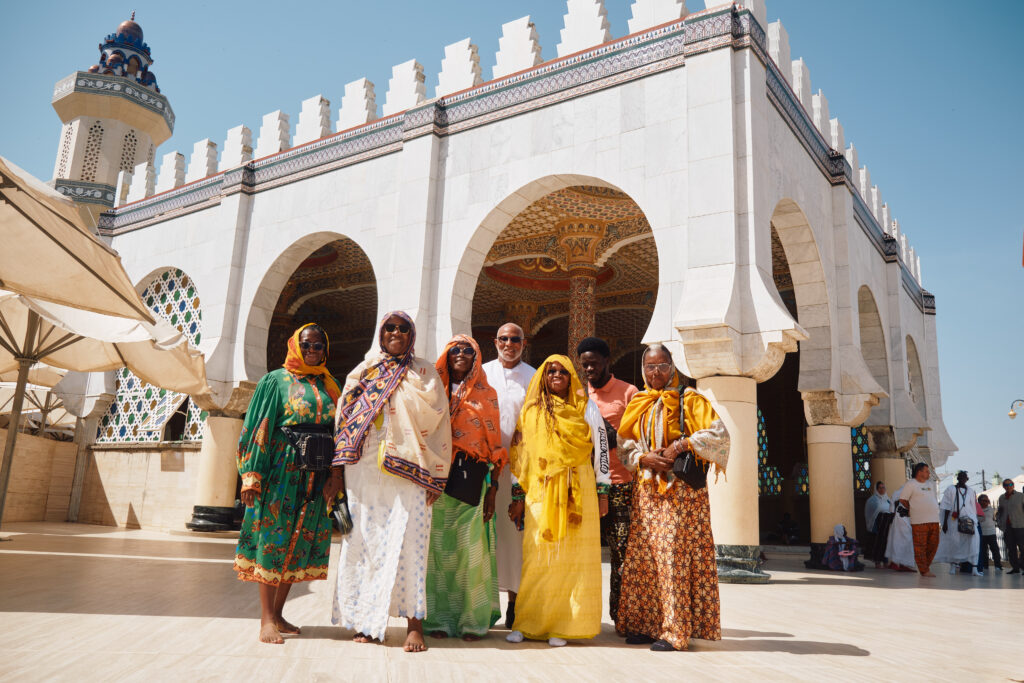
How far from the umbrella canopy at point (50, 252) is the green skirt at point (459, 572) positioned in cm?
257

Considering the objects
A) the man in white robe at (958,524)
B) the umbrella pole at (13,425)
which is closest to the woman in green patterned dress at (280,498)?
the umbrella pole at (13,425)

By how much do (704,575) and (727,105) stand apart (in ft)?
13.4

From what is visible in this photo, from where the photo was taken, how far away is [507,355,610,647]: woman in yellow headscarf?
285 centimetres

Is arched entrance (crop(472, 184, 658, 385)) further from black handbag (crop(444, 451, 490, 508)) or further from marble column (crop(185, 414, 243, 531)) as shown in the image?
black handbag (crop(444, 451, 490, 508))

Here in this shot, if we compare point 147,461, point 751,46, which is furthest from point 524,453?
point 147,461

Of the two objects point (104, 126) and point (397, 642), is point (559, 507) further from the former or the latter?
point (104, 126)

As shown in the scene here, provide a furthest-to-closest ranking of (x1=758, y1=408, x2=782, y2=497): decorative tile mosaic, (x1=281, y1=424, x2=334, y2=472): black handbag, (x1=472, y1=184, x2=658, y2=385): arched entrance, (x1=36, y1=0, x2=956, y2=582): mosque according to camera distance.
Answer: (x1=758, y1=408, x2=782, y2=497): decorative tile mosaic
(x1=472, y1=184, x2=658, y2=385): arched entrance
(x1=36, y1=0, x2=956, y2=582): mosque
(x1=281, y1=424, x2=334, y2=472): black handbag

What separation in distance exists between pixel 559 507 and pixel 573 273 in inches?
257

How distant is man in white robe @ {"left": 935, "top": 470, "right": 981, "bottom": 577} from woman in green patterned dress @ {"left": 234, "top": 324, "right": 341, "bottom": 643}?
7.28 m

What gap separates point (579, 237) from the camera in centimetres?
895

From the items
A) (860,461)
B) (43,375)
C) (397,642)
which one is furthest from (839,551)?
(43,375)

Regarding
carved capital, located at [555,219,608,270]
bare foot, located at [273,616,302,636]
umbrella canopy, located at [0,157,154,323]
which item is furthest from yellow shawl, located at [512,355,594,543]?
carved capital, located at [555,219,608,270]

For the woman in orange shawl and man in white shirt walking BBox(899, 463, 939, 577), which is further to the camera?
man in white shirt walking BBox(899, 463, 939, 577)

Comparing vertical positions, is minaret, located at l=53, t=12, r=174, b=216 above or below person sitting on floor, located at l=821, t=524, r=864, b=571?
above
